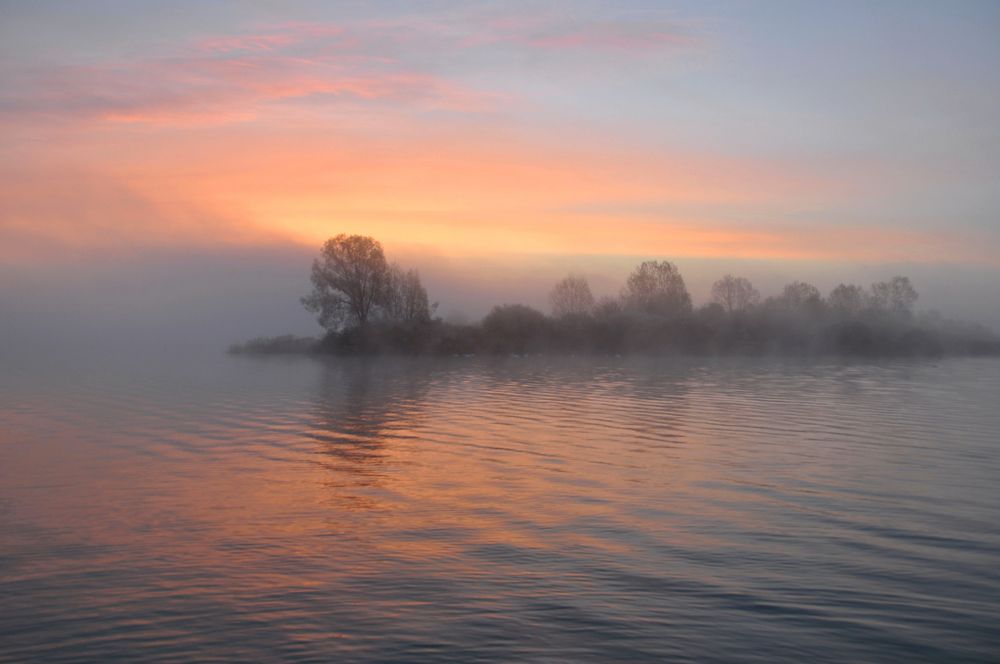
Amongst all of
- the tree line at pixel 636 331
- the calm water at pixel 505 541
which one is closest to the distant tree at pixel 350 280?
the tree line at pixel 636 331

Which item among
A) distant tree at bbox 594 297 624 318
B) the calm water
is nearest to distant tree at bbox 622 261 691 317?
distant tree at bbox 594 297 624 318

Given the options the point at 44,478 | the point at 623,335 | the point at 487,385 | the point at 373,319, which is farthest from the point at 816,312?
the point at 44,478

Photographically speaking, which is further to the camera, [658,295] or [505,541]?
[658,295]

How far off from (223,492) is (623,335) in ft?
240

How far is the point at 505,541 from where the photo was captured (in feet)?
37.2

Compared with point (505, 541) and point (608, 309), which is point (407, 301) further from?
point (505, 541)

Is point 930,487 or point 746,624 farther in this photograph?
point 930,487

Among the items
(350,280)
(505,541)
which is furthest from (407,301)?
(505,541)

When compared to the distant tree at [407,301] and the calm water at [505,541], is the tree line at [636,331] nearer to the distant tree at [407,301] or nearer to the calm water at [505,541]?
the distant tree at [407,301]

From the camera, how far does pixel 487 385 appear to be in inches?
1598

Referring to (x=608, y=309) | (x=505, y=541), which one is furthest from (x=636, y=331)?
(x=505, y=541)

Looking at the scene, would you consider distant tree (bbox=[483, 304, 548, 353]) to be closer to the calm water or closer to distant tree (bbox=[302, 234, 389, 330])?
distant tree (bbox=[302, 234, 389, 330])

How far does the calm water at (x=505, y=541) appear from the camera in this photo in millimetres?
8016

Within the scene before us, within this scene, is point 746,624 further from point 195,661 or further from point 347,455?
point 347,455
